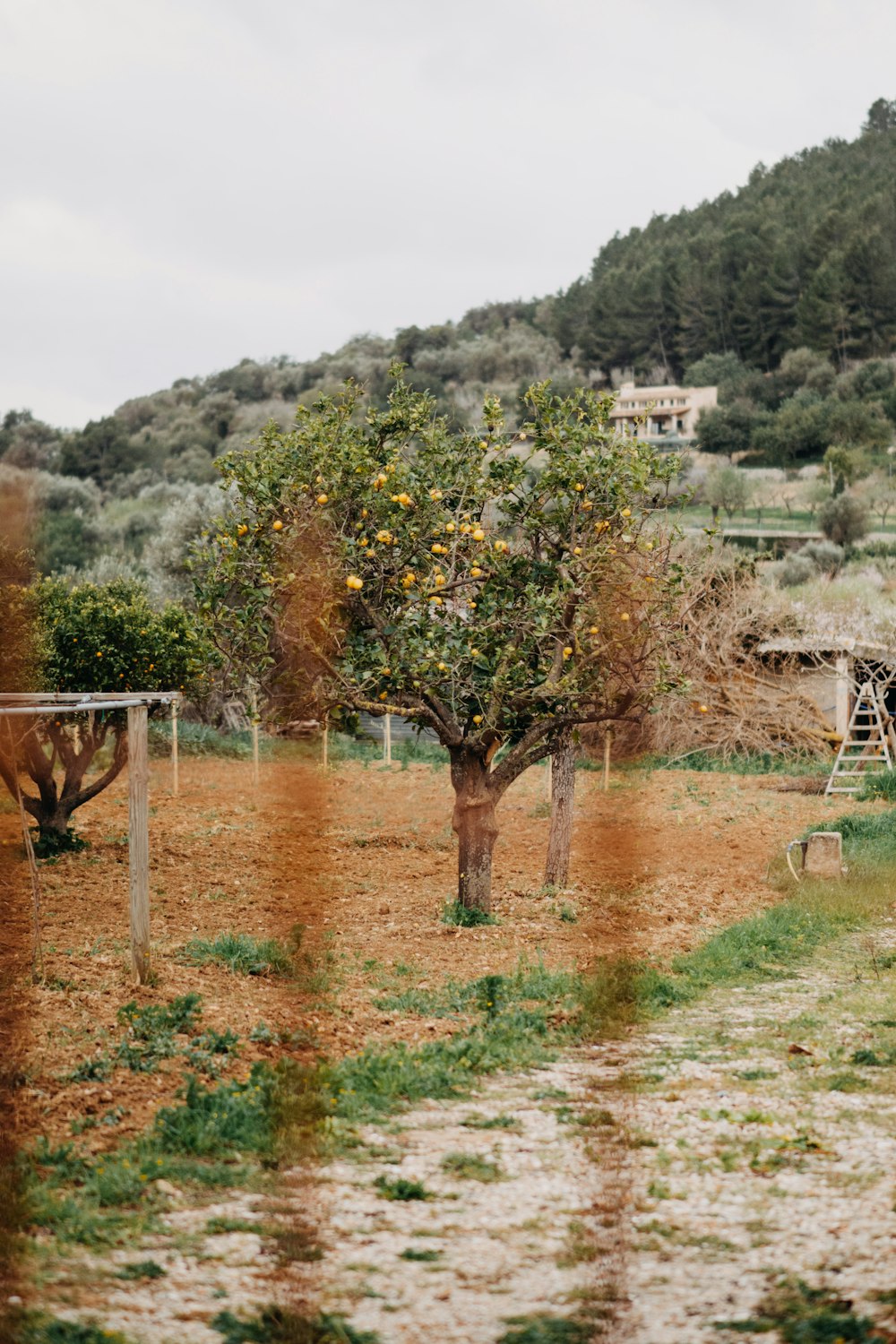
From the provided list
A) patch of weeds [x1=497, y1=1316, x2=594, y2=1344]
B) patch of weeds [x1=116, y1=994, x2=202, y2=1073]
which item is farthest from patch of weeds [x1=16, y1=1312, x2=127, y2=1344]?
patch of weeds [x1=116, y1=994, x2=202, y2=1073]

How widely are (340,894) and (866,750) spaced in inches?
487

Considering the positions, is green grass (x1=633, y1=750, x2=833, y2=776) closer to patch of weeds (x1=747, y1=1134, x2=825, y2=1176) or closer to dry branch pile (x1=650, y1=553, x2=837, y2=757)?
dry branch pile (x1=650, y1=553, x2=837, y2=757)

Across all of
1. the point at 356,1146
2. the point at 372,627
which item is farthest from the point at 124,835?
the point at 356,1146

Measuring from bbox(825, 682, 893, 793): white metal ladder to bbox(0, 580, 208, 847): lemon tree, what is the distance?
33.3 ft

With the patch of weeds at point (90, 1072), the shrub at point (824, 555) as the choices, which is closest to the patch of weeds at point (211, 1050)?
the patch of weeds at point (90, 1072)

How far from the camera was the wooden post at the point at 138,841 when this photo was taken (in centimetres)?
729

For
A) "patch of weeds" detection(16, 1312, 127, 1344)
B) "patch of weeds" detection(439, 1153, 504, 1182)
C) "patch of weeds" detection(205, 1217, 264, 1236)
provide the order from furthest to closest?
"patch of weeds" detection(439, 1153, 504, 1182) → "patch of weeds" detection(205, 1217, 264, 1236) → "patch of weeds" detection(16, 1312, 127, 1344)

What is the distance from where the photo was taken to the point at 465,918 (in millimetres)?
9797

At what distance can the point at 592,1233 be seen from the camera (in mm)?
4188

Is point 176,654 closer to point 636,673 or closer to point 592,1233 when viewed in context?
point 636,673

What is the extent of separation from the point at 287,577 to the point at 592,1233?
201 inches

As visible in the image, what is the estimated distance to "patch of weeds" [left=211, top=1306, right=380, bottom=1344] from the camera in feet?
11.3

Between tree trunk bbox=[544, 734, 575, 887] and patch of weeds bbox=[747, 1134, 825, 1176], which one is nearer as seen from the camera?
patch of weeds bbox=[747, 1134, 825, 1176]

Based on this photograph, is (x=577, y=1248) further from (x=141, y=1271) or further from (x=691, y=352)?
(x=691, y=352)
